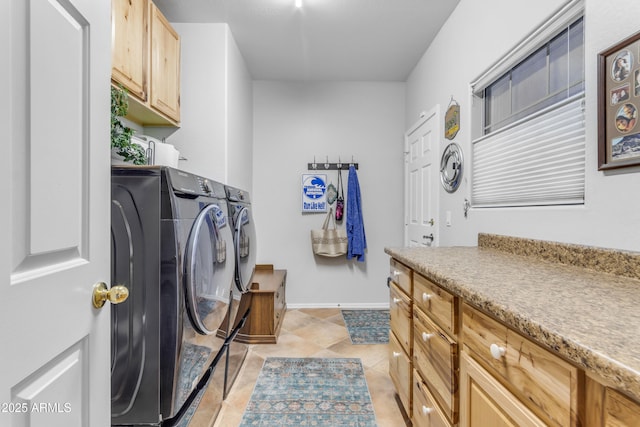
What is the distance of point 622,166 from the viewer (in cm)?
102

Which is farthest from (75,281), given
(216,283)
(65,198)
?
(216,283)

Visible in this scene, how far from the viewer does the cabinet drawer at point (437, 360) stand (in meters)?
1.04

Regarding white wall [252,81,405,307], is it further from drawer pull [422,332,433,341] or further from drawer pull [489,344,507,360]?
drawer pull [489,344,507,360]

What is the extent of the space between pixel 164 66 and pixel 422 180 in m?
2.29

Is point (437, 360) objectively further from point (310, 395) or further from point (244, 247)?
point (244, 247)

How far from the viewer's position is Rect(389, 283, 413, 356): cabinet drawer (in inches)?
59.7

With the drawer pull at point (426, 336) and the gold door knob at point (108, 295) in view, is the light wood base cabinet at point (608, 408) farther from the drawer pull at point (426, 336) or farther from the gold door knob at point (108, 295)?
the gold door knob at point (108, 295)

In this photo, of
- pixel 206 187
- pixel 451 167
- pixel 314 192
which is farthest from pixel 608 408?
pixel 314 192

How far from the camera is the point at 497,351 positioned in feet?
2.56

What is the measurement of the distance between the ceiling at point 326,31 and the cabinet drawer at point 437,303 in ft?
6.52

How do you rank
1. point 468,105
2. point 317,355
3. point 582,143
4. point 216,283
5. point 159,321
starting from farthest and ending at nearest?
point 317,355 < point 468,105 < point 216,283 < point 582,143 < point 159,321

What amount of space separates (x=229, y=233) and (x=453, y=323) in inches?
42.0

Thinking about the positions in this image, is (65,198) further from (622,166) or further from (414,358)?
(622,166)

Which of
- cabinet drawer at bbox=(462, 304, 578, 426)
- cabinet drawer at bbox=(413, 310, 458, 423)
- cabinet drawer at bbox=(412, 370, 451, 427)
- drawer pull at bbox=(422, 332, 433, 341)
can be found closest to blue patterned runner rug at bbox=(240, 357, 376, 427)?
cabinet drawer at bbox=(412, 370, 451, 427)
